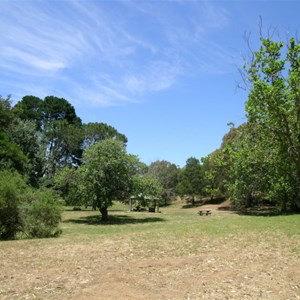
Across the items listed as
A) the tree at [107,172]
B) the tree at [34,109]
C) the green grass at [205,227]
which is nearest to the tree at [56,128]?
the tree at [34,109]

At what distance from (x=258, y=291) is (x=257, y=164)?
18.2 feet

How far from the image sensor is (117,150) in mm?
31594

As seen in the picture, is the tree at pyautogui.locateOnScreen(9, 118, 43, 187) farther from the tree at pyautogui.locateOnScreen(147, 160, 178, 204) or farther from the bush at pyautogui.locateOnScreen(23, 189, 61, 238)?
the bush at pyautogui.locateOnScreen(23, 189, 61, 238)

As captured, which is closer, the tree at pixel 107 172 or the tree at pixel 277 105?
the tree at pixel 277 105

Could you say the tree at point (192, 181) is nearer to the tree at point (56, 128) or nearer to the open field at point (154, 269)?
the tree at point (56, 128)

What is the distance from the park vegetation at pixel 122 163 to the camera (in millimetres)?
10562

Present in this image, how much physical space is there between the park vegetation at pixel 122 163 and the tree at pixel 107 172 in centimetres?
8

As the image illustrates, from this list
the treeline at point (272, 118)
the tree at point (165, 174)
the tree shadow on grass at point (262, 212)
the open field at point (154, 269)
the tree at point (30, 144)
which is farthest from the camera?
the tree at point (165, 174)

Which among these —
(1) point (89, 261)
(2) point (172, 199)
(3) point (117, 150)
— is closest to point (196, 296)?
(1) point (89, 261)

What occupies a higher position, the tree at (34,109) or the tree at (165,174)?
the tree at (34,109)

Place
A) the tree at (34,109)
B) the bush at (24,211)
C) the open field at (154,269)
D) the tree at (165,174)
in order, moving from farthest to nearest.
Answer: the tree at (165,174), the tree at (34,109), the bush at (24,211), the open field at (154,269)

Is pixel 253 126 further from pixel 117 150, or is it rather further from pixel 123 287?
pixel 117 150

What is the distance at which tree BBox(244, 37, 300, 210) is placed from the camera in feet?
32.9

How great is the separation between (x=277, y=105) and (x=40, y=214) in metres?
11.2
